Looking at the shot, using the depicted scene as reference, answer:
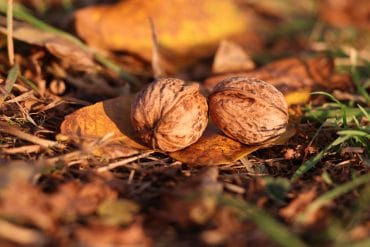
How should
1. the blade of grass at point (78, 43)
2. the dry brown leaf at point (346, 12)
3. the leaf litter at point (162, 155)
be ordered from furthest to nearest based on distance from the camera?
the dry brown leaf at point (346, 12) → the blade of grass at point (78, 43) → the leaf litter at point (162, 155)

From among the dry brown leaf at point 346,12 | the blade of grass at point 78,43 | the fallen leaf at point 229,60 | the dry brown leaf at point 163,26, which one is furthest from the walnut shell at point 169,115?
the dry brown leaf at point 346,12

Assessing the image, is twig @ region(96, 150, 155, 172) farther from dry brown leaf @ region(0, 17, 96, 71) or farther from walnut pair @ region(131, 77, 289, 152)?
dry brown leaf @ region(0, 17, 96, 71)

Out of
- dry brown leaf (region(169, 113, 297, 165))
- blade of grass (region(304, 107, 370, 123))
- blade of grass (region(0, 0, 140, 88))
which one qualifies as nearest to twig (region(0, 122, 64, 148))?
dry brown leaf (region(169, 113, 297, 165))

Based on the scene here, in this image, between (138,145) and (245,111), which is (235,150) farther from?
(138,145)

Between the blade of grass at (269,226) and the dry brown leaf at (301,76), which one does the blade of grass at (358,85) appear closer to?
the dry brown leaf at (301,76)

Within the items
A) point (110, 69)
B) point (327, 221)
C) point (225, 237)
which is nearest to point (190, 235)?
point (225, 237)

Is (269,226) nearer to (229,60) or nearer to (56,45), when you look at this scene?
(56,45)

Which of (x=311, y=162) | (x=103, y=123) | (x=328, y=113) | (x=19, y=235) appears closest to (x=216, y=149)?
(x=311, y=162)
